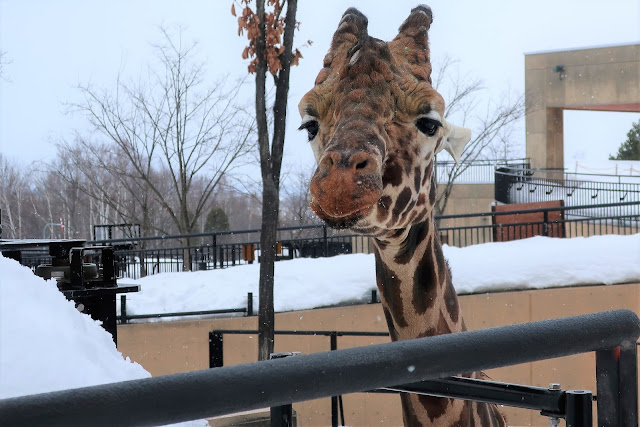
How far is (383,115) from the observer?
7.88 feet

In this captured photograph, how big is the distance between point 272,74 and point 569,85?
16.6 metres

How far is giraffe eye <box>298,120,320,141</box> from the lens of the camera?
102 inches

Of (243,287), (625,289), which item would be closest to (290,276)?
(243,287)

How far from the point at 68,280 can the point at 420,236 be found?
7.96 ft

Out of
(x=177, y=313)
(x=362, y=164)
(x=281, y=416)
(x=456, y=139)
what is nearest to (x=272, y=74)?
(x=177, y=313)

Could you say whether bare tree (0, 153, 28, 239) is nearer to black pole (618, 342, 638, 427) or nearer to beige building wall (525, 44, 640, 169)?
beige building wall (525, 44, 640, 169)

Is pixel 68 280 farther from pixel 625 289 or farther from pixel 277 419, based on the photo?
pixel 625 289

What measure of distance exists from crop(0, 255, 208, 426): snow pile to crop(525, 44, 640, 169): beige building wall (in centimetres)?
2228

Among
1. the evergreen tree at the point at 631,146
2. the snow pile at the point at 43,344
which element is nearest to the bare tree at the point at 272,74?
the snow pile at the point at 43,344

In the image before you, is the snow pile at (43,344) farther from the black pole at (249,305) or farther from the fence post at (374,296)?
Answer: the fence post at (374,296)

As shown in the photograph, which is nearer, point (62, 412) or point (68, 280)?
point (62, 412)

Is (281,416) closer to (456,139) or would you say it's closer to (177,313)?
(456,139)

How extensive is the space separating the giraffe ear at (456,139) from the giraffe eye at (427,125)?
35 centimetres

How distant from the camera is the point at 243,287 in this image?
1088 cm
